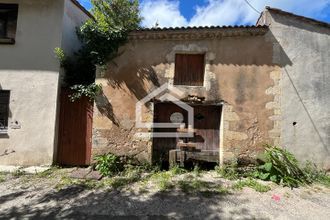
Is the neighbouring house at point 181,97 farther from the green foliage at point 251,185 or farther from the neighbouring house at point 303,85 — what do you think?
the green foliage at point 251,185

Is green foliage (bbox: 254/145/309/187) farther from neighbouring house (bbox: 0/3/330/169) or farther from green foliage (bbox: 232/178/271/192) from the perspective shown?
green foliage (bbox: 232/178/271/192)

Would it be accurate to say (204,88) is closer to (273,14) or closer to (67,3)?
(273,14)

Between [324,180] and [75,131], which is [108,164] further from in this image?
[324,180]

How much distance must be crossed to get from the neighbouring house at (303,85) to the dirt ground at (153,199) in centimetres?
128

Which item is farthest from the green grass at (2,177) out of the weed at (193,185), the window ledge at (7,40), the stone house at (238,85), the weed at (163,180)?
the weed at (193,185)

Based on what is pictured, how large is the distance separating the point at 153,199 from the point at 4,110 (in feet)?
16.9

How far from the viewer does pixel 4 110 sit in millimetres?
7480

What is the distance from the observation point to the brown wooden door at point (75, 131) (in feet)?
24.4

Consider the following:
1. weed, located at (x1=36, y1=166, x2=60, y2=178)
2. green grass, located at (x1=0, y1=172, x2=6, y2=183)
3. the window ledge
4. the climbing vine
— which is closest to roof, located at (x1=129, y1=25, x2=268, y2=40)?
the climbing vine

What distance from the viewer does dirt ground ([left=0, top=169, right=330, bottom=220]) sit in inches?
182

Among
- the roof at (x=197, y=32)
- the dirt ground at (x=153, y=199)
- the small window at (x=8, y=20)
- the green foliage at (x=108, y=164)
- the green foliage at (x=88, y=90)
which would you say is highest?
the small window at (x=8, y=20)

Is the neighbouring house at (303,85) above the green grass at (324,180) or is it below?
above

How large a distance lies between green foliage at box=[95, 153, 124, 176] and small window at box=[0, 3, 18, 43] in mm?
4485

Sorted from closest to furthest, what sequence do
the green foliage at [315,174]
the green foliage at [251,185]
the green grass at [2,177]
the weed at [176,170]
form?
the green foliage at [251,185] → the green grass at [2,177] → the green foliage at [315,174] → the weed at [176,170]
